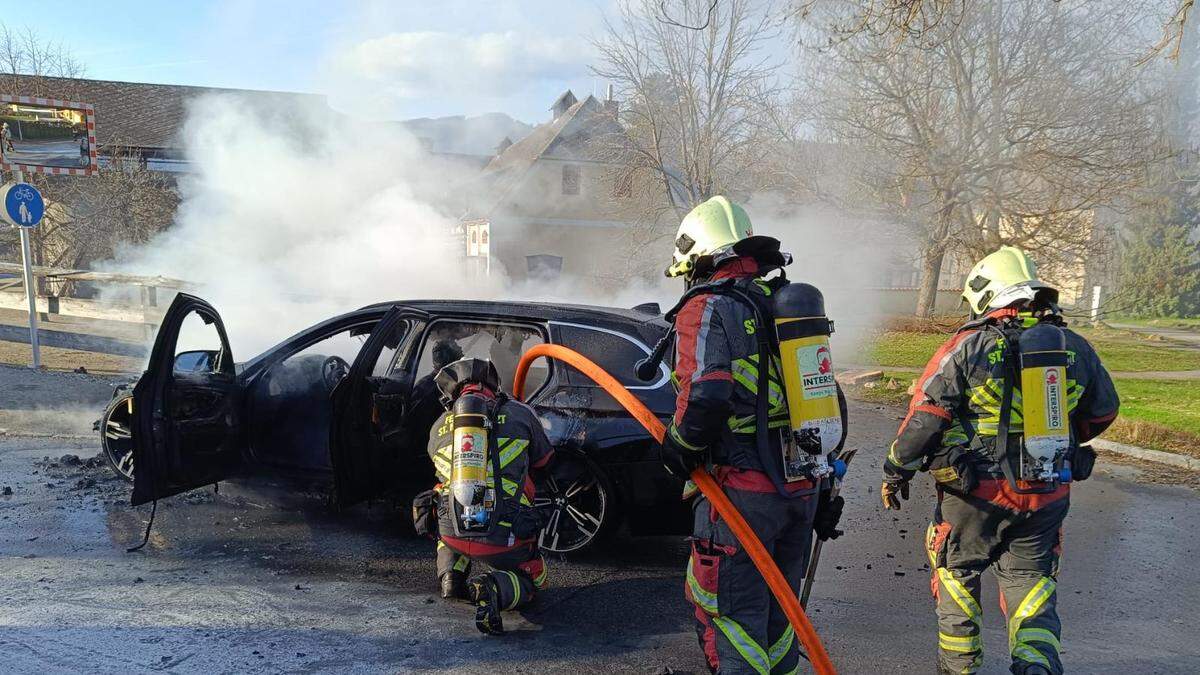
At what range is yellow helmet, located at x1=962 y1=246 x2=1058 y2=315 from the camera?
331cm

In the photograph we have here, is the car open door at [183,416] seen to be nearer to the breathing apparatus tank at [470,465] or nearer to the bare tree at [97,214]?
the breathing apparatus tank at [470,465]

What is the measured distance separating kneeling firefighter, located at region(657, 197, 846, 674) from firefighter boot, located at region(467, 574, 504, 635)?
115 cm

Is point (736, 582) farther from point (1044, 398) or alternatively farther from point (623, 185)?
point (623, 185)

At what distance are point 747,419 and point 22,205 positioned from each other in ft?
34.9

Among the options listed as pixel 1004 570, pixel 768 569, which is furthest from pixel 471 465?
pixel 1004 570

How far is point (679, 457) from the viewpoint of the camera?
2.76 m

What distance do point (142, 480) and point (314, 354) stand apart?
1.48m

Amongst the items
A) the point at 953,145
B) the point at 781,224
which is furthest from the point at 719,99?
the point at 953,145

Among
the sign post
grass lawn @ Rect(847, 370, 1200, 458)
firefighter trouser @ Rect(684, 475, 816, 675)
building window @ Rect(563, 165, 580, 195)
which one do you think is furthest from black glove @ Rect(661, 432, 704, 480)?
building window @ Rect(563, 165, 580, 195)

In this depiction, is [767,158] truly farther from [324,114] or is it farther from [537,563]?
[537,563]

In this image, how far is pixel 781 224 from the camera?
1909cm

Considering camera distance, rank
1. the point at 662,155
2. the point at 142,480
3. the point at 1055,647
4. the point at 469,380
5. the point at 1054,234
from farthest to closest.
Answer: the point at 662,155, the point at 1054,234, the point at 142,480, the point at 469,380, the point at 1055,647

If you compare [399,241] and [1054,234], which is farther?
[399,241]

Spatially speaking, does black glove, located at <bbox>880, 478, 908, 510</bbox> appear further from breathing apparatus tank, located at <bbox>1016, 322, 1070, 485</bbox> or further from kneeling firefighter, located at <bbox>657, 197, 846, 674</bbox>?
kneeling firefighter, located at <bbox>657, 197, 846, 674</bbox>
